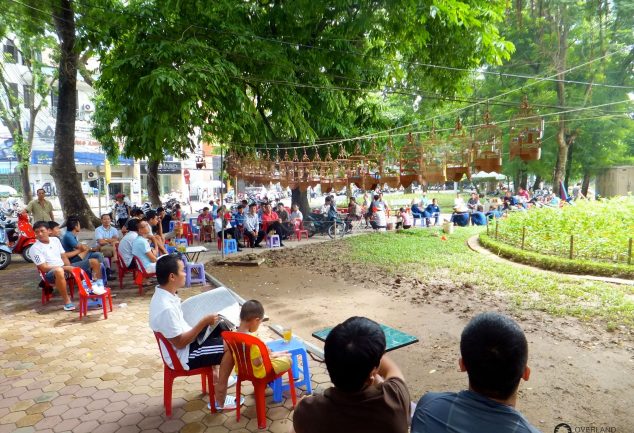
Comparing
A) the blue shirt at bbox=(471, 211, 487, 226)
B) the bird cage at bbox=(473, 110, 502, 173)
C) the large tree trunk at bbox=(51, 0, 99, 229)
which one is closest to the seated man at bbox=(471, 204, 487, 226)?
the blue shirt at bbox=(471, 211, 487, 226)

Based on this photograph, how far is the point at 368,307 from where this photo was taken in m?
7.08

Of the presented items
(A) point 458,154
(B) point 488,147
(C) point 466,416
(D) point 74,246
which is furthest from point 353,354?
(D) point 74,246

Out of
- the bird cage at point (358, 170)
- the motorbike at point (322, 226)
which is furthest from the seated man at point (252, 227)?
the bird cage at point (358, 170)

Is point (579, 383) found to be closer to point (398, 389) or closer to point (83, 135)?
point (398, 389)

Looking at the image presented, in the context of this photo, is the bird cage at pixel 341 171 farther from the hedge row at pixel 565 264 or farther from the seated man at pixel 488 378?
the seated man at pixel 488 378

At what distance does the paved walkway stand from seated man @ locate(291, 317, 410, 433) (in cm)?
181

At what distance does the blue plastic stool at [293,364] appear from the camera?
3803 mm

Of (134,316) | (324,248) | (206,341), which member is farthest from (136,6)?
(206,341)

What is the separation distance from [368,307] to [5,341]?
17.3 ft

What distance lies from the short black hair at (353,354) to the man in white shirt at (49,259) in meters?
6.40

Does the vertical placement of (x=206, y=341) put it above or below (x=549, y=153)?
below

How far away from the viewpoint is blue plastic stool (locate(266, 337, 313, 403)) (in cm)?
380

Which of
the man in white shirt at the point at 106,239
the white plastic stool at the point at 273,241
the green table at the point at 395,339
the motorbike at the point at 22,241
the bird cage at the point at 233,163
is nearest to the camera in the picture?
the green table at the point at 395,339

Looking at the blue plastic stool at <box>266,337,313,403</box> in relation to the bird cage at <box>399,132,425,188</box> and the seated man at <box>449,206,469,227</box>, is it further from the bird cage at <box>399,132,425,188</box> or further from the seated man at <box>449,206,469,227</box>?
the seated man at <box>449,206,469,227</box>
